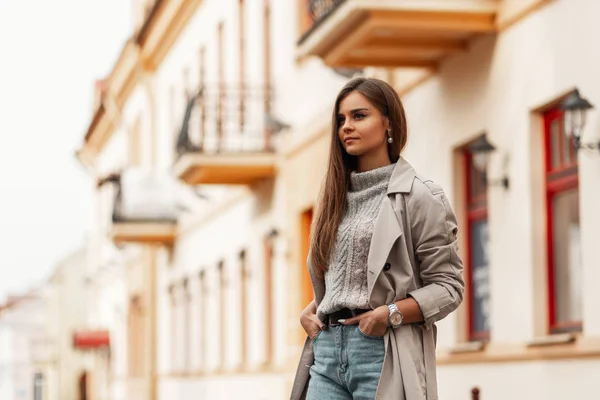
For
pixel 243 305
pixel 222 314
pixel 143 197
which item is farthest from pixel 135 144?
pixel 243 305

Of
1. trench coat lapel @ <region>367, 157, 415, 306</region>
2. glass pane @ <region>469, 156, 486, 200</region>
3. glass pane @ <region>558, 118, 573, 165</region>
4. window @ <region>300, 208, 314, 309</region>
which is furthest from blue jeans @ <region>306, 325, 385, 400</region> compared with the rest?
window @ <region>300, 208, 314, 309</region>

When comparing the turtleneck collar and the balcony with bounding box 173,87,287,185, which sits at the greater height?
the balcony with bounding box 173,87,287,185

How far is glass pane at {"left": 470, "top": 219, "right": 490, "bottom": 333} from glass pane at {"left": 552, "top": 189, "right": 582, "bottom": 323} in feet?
5.08

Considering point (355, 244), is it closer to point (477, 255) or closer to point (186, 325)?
point (477, 255)

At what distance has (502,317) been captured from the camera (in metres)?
14.2

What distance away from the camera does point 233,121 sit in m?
24.5

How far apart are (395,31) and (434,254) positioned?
29.5 feet

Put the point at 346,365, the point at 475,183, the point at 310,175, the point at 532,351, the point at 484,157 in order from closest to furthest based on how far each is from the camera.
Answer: the point at 346,365 → the point at 532,351 → the point at 484,157 → the point at 475,183 → the point at 310,175

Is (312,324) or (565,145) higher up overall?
(565,145)

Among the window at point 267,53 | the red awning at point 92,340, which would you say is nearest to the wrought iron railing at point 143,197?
the window at point 267,53

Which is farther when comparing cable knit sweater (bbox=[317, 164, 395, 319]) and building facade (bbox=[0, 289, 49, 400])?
building facade (bbox=[0, 289, 49, 400])

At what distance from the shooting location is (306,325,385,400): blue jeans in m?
5.98

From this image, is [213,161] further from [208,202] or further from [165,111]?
[165,111]

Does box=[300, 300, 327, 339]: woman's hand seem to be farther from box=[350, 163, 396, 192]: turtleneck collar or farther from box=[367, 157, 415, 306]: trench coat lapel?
box=[350, 163, 396, 192]: turtleneck collar
